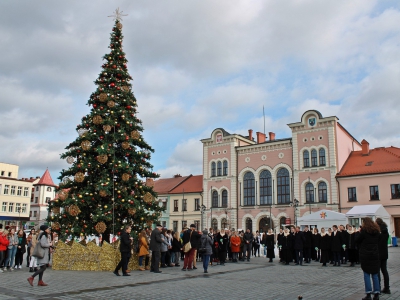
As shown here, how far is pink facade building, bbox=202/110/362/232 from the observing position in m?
43.4

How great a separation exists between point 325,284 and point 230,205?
38.7 meters

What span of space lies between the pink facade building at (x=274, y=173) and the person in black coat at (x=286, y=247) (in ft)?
69.4

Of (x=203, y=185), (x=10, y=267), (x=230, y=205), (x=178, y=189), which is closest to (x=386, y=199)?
(x=230, y=205)

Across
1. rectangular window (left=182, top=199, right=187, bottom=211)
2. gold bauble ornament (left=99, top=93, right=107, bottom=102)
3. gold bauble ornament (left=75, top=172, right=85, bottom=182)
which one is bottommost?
gold bauble ornament (left=75, top=172, right=85, bottom=182)

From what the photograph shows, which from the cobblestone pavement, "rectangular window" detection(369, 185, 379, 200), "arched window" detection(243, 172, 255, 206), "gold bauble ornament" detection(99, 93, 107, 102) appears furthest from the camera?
"arched window" detection(243, 172, 255, 206)

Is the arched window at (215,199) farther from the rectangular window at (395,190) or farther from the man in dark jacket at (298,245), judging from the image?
the man in dark jacket at (298,245)

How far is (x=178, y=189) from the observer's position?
185ft

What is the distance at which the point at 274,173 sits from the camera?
47188 millimetres

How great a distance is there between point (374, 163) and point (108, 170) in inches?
1335

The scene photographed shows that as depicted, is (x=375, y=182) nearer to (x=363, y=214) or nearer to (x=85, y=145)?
(x=363, y=214)

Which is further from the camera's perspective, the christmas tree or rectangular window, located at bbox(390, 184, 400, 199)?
rectangular window, located at bbox(390, 184, 400, 199)

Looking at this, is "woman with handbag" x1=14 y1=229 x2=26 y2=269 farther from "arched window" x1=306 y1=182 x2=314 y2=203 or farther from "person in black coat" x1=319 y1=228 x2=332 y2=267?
"arched window" x1=306 y1=182 x2=314 y2=203

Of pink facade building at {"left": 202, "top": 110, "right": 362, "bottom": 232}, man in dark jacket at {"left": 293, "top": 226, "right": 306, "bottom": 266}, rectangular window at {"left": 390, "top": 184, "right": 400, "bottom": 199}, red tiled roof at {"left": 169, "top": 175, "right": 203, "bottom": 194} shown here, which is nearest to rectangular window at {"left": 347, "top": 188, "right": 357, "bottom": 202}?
pink facade building at {"left": 202, "top": 110, "right": 362, "bottom": 232}

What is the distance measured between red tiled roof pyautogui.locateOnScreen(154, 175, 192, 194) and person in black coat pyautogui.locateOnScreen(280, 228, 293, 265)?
38621 millimetres
